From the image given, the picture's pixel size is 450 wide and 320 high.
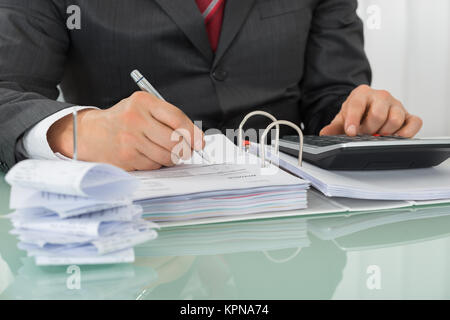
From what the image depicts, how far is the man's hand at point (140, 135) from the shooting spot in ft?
1.82

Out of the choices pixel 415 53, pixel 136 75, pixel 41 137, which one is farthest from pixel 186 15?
pixel 415 53

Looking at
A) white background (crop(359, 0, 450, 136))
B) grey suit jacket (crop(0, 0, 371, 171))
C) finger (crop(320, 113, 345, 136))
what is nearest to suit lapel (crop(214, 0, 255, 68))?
grey suit jacket (crop(0, 0, 371, 171))

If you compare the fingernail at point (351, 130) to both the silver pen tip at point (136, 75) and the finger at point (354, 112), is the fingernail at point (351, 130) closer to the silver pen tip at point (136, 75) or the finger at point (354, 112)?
the finger at point (354, 112)

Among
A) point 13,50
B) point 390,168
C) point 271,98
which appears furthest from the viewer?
point 271,98

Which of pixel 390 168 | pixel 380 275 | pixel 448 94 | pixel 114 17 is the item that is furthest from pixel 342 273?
pixel 448 94

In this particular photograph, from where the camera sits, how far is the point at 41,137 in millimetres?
620

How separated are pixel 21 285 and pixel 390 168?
499mm

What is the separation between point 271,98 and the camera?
1.07 metres

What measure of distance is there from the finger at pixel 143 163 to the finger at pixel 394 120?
17.2 inches

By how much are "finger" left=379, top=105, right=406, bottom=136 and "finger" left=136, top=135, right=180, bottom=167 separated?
0.42 metres

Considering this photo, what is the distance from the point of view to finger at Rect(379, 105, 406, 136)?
2.60ft

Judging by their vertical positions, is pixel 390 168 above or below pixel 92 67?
below

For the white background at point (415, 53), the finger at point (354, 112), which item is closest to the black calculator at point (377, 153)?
the finger at point (354, 112)

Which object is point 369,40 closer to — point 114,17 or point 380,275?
point 114,17
